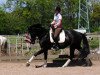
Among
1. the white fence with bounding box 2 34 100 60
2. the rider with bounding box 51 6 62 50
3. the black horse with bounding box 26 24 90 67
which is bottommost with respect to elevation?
the white fence with bounding box 2 34 100 60

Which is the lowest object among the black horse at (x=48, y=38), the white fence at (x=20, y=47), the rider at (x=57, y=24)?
the white fence at (x=20, y=47)

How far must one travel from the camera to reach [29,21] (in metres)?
38.5

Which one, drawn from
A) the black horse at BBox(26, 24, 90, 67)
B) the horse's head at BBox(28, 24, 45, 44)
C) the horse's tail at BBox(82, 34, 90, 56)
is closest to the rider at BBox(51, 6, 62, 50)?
the black horse at BBox(26, 24, 90, 67)

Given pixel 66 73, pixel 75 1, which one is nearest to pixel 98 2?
pixel 75 1

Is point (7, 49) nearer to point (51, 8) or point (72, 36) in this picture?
point (72, 36)

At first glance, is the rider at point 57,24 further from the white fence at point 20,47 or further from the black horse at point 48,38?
the white fence at point 20,47

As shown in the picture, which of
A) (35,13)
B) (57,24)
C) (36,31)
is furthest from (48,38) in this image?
(35,13)

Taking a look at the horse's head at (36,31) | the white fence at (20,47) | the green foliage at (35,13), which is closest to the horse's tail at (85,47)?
the horse's head at (36,31)

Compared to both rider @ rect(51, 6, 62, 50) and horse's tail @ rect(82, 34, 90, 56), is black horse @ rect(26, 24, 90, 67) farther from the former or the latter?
rider @ rect(51, 6, 62, 50)

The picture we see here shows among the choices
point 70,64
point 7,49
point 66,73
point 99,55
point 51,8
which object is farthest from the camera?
point 51,8

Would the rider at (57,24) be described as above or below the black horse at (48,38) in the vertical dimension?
above

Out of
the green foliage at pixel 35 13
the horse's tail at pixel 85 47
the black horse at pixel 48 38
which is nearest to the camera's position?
the black horse at pixel 48 38

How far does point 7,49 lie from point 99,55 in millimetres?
4327

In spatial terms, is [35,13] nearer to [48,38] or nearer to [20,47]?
[20,47]
